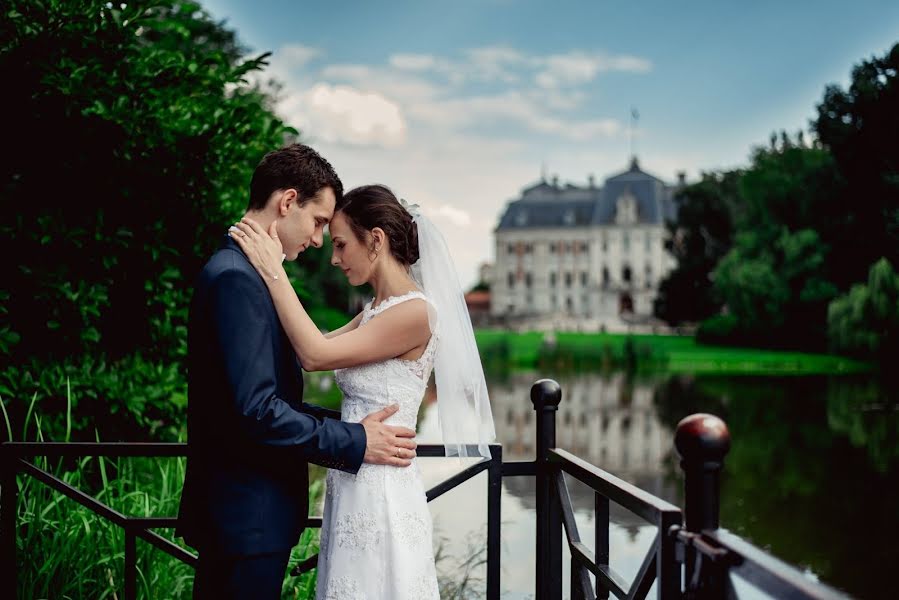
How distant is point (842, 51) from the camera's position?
40.7 m

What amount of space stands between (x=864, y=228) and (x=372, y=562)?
117 ft

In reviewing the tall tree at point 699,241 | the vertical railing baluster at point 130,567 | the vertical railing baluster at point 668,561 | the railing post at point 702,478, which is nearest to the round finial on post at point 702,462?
the railing post at point 702,478

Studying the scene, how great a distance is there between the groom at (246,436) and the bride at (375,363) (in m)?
0.10

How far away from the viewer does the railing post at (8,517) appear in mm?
3607

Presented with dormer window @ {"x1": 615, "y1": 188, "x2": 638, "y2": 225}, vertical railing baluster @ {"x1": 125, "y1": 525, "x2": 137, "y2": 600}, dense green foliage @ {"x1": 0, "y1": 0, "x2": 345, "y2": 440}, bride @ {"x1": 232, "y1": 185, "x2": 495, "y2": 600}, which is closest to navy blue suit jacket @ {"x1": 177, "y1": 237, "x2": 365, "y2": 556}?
bride @ {"x1": 232, "y1": 185, "x2": 495, "y2": 600}

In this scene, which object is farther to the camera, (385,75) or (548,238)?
(548,238)

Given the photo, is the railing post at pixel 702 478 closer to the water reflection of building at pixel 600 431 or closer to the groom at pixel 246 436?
the groom at pixel 246 436

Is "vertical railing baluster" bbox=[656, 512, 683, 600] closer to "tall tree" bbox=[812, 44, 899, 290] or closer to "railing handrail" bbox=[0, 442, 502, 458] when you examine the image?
"railing handrail" bbox=[0, 442, 502, 458]

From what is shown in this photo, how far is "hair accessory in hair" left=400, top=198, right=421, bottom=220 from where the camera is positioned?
3.27m

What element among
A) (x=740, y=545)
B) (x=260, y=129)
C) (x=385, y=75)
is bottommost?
(x=740, y=545)

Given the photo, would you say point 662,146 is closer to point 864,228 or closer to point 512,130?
point 512,130

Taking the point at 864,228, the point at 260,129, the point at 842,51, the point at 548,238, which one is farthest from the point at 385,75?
the point at 260,129

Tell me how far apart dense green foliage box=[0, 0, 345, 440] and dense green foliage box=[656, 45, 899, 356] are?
2845cm

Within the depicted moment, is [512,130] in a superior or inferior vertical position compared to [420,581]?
superior
